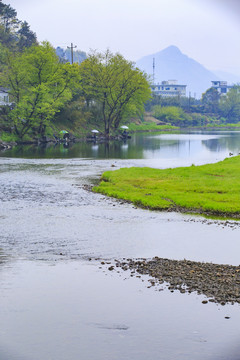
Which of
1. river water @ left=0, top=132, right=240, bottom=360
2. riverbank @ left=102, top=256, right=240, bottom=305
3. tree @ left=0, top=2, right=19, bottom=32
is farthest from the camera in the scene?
tree @ left=0, top=2, right=19, bottom=32

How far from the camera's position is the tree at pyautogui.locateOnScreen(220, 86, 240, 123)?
187 meters

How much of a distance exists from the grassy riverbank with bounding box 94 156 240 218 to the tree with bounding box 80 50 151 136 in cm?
5411

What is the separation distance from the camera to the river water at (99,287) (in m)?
8.53

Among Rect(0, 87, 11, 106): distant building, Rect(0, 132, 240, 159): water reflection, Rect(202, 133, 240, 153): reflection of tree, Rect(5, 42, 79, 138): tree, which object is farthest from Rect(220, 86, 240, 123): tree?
Rect(0, 87, 11, 106): distant building

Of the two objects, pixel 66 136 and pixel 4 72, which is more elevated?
pixel 4 72

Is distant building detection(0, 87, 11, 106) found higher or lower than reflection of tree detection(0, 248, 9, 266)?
higher

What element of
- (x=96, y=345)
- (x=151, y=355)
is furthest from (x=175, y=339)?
(x=96, y=345)

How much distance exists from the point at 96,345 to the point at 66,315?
156 cm

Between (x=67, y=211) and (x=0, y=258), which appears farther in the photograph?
(x=67, y=211)

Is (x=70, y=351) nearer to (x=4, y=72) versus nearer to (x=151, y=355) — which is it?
(x=151, y=355)

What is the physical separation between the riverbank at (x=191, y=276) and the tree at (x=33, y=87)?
54.9 metres

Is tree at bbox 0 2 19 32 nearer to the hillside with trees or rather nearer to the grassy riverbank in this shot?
the hillside with trees

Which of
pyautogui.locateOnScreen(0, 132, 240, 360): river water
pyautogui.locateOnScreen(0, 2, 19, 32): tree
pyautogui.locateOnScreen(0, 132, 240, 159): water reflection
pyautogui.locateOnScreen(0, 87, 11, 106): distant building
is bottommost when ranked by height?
pyautogui.locateOnScreen(0, 132, 240, 360): river water

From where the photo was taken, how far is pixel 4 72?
66.9 metres
